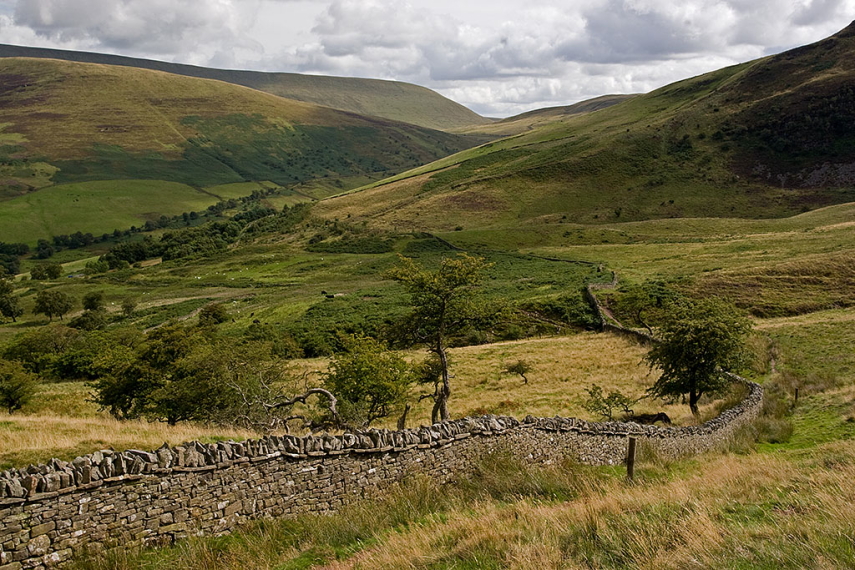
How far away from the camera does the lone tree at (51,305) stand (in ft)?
304

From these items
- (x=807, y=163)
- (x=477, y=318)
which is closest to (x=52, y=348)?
(x=477, y=318)

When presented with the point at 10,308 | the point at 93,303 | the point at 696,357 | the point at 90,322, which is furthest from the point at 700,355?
the point at 10,308

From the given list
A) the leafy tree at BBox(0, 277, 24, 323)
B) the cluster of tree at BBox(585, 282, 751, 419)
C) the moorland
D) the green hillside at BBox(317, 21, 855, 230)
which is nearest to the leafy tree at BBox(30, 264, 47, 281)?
the moorland

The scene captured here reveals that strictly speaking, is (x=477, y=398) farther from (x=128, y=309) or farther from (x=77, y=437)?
(x=128, y=309)

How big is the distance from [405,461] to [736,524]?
6.04 metres

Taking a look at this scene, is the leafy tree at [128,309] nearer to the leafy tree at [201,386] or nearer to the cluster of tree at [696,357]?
the leafy tree at [201,386]

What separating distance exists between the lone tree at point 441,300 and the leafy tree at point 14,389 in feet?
73.8

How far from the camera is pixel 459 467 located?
12562 mm

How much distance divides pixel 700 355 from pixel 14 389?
36.0 metres

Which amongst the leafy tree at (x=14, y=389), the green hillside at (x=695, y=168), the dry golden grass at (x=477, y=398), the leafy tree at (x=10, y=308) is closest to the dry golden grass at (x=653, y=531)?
the dry golden grass at (x=477, y=398)

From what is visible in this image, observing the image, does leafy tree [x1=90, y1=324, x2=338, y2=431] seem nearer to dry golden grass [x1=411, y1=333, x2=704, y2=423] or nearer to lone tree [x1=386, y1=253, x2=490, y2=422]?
lone tree [x1=386, y1=253, x2=490, y2=422]

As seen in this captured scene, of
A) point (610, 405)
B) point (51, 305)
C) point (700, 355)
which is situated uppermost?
point (700, 355)

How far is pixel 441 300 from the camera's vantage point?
26.4 meters

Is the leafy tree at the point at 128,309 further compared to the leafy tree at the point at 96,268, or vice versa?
the leafy tree at the point at 96,268
